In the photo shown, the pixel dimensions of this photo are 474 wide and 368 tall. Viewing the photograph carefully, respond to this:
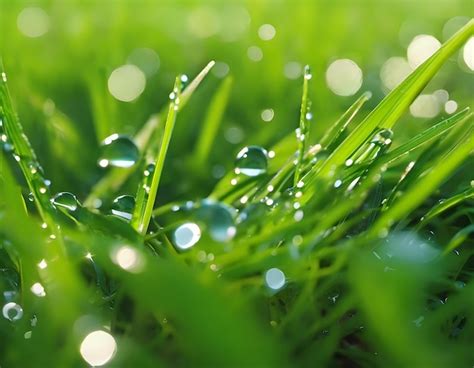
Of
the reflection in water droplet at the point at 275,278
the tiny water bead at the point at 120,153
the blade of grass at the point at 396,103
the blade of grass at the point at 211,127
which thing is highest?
the blade of grass at the point at 211,127

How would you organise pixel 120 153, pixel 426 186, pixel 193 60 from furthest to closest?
1. pixel 193 60
2. pixel 120 153
3. pixel 426 186

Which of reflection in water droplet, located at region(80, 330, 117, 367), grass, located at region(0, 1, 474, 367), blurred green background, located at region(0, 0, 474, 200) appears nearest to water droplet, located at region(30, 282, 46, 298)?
grass, located at region(0, 1, 474, 367)

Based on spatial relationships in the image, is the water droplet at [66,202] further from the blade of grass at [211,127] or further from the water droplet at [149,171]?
the blade of grass at [211,127]

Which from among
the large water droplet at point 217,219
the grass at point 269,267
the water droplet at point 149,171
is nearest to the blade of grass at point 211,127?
the grass at point 269,267

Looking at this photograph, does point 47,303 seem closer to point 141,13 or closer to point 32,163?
point 32,163

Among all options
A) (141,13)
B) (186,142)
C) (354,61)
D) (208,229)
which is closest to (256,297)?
(208,229)

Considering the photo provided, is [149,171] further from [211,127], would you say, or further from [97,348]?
[211,127]

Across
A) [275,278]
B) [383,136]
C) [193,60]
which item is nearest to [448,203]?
[383,136]
